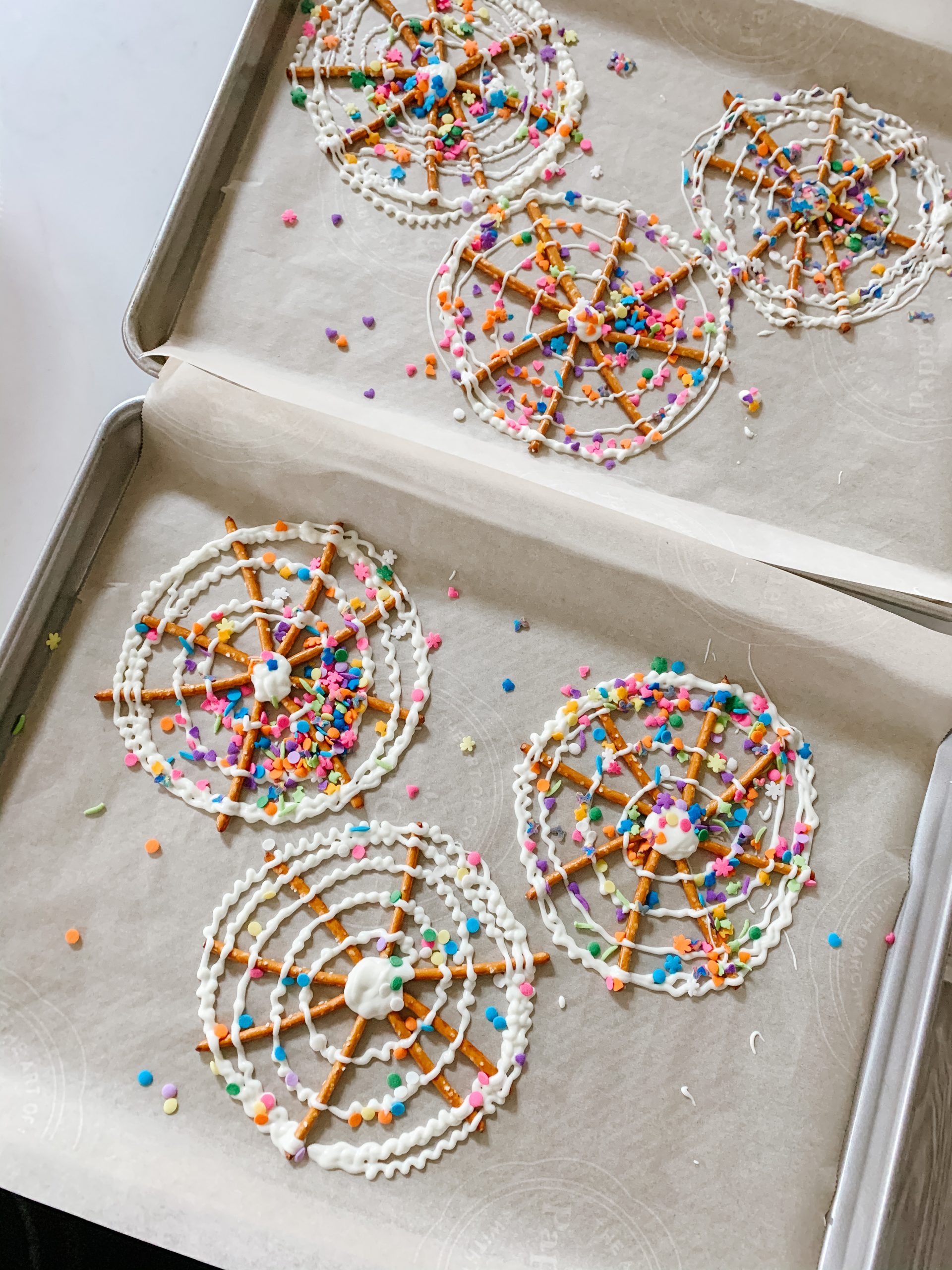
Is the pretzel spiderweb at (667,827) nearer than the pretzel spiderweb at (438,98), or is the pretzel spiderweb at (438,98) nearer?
the pretzel spiderweb at (667,827)

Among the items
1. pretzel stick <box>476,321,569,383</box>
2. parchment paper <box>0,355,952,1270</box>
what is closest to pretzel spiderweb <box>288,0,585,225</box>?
pretzel stick <box>476,321,569,383</box>

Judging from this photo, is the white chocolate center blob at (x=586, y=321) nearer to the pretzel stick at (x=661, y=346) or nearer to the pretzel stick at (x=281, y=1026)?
the pretzel stick at (x=661, y=346)

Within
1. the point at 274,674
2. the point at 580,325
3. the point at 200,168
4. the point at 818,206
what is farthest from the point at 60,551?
the point at 818,206

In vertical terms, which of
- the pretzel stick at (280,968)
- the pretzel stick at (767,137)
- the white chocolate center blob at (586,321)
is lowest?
the pretzel stick at (280,968)

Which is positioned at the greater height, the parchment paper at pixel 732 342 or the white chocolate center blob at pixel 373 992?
the parchment paper at pixel 732 342

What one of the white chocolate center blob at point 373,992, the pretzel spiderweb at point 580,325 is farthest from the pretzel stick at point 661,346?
the white chocolate center blob at point 373,992

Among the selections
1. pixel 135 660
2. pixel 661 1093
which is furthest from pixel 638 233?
pixel 661 1093

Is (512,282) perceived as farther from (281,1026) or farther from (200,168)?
(281,1026)

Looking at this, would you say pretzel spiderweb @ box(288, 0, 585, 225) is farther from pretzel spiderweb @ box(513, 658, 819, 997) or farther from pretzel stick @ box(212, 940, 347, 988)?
pretzel stick @ box(212, 940, 347, 988)
